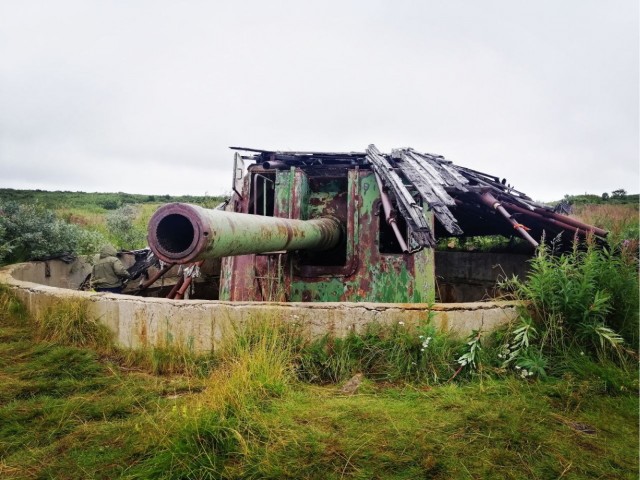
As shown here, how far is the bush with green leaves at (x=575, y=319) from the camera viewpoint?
134 inches

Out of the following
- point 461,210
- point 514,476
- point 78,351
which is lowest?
point 514,476

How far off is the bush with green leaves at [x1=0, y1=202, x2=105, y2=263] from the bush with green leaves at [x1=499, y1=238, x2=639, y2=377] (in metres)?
6.80

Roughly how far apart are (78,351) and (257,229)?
6.55 feet

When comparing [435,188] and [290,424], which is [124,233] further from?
[290,424]

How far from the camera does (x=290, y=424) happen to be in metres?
2.56

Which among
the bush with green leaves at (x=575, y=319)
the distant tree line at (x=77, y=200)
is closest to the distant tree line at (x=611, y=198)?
the distant tree line at (x=77, y=200)

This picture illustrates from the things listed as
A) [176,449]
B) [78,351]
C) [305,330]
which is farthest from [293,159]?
[176,449]

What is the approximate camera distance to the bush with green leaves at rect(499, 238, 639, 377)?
3.41m

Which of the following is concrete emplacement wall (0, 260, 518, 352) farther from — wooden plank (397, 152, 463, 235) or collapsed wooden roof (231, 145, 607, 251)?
collapsed wooden roof (231, 145, 607, 251)

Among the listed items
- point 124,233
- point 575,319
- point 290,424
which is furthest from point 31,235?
point 575,319

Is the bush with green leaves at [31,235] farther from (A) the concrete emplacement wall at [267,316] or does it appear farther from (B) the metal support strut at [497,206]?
(B) the metal support strut at [497,206]

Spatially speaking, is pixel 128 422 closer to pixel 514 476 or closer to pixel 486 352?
pixel 514 476

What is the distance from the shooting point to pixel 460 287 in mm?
9562

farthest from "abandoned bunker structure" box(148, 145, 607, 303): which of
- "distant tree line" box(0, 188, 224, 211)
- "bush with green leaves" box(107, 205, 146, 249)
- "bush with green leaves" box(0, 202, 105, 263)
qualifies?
"distant tree line" box(0, 188, 224, 211)
